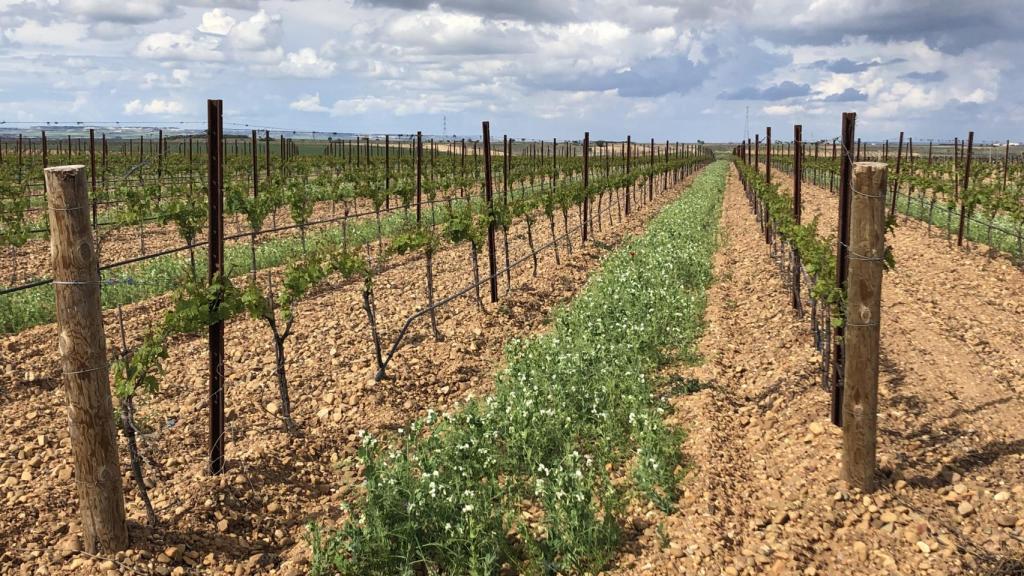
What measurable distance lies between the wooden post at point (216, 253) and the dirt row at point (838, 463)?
3552 mm

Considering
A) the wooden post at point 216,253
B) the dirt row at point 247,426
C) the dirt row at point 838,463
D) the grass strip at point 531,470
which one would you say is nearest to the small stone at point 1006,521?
the dirt row at point 838,463

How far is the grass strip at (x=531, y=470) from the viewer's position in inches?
191

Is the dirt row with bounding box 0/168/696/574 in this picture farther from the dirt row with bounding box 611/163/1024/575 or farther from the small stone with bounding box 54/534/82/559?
the dirt row with bounding box 611/163/1024/575

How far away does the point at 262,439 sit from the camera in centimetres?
679

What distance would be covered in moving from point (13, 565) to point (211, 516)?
1245 mm

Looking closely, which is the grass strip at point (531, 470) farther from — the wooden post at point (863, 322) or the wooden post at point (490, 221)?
the wooden post at point (490, 221)

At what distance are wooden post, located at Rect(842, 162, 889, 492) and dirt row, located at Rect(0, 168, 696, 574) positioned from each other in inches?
151

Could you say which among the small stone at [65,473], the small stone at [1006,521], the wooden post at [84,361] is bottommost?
the small stone at [65,473]

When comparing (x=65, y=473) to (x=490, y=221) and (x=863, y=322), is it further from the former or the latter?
(x=490, y=221)

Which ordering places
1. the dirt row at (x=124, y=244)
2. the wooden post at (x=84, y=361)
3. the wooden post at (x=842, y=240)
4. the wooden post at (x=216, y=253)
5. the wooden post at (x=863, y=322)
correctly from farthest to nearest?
the dirt row at (x=124, y=244) → the wooden post at (x=842, y=240) → the wooden post at (x=216, y=253) → the wooden post at (x=863, y=322) → the wooden post at (x=84, y=361)

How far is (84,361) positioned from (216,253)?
5.09 feet

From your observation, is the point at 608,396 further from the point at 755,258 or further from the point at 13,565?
the point at 755,258

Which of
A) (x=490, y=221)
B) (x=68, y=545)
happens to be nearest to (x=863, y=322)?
(x=68, y=545)

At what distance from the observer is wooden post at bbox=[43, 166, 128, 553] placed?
4500mm
